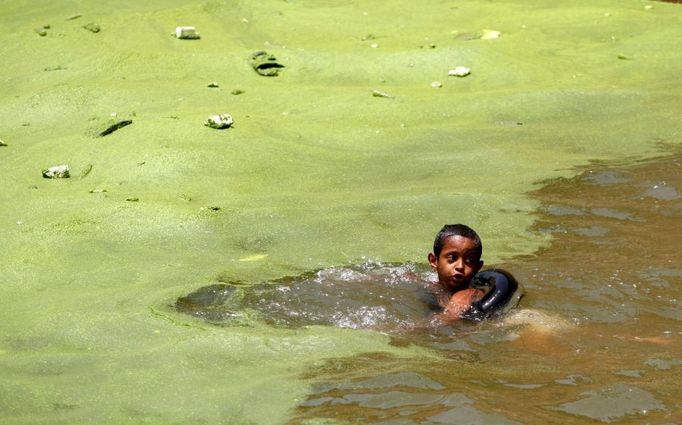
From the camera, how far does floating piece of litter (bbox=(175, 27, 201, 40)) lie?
1023 centimetres

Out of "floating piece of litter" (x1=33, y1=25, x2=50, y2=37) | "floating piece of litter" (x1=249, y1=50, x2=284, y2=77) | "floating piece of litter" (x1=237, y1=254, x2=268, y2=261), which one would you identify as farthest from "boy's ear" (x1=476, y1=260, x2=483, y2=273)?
"floating piece of litter" (x1=33, y1=25, x2=50, y2=37)

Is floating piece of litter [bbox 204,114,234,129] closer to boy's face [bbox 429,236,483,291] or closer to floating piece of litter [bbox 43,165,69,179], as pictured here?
floating piece of litter [bbox 43,165,69,179]

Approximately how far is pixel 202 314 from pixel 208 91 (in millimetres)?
4216

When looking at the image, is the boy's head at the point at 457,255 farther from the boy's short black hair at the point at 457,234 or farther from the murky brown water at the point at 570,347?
the murky brown water at the point at 570,347

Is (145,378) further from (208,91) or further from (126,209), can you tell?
(208,91)

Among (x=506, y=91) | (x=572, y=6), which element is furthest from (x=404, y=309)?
(x=572, y=6)

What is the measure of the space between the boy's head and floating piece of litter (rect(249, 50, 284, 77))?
163 inches

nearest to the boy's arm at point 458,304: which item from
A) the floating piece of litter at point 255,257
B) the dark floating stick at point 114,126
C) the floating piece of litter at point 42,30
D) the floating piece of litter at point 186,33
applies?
the floating piece of litter at point 255,257

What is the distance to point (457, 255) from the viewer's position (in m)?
5.79

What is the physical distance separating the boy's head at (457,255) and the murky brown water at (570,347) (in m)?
0.34

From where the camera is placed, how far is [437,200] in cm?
689

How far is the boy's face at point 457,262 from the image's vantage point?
5.76m

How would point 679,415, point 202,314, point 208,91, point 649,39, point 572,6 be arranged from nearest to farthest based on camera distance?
point 679,415 < point 202,314 < point 208,91 < point 649,39 < point 572,6

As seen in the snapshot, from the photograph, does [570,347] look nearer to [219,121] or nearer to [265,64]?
[219,121]
